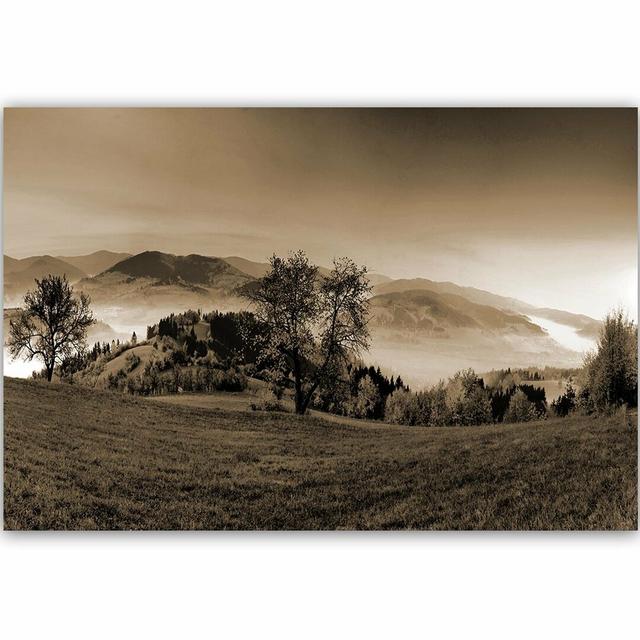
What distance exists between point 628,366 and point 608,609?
1.88 metres

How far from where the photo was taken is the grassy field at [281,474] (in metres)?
4.06

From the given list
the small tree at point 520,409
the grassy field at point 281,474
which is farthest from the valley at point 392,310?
the grassy field at point 281,474

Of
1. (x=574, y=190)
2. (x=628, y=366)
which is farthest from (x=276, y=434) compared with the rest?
(x=574, y=190)

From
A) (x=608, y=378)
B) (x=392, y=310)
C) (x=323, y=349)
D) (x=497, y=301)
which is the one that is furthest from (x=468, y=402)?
(x=323, y=349)

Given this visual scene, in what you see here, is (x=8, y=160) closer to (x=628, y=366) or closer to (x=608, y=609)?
(x=628, y=366)

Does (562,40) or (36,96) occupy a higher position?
(562,40)

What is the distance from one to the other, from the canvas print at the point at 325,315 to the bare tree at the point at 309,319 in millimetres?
17

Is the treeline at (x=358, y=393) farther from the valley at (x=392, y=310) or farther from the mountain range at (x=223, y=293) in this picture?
the mountain range at (x=223, y=293)

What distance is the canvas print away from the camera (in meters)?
4.12

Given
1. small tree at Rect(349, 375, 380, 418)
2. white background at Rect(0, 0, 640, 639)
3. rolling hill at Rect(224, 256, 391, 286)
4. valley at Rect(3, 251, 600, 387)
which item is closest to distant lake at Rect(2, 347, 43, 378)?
valley at Rect(3, 251, 600, 387)

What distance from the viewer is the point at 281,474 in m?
4.18

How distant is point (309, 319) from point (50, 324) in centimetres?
203

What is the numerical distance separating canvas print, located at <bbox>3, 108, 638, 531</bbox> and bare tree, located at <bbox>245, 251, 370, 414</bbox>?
0.05 feet

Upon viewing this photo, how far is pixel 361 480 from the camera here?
4172mm
